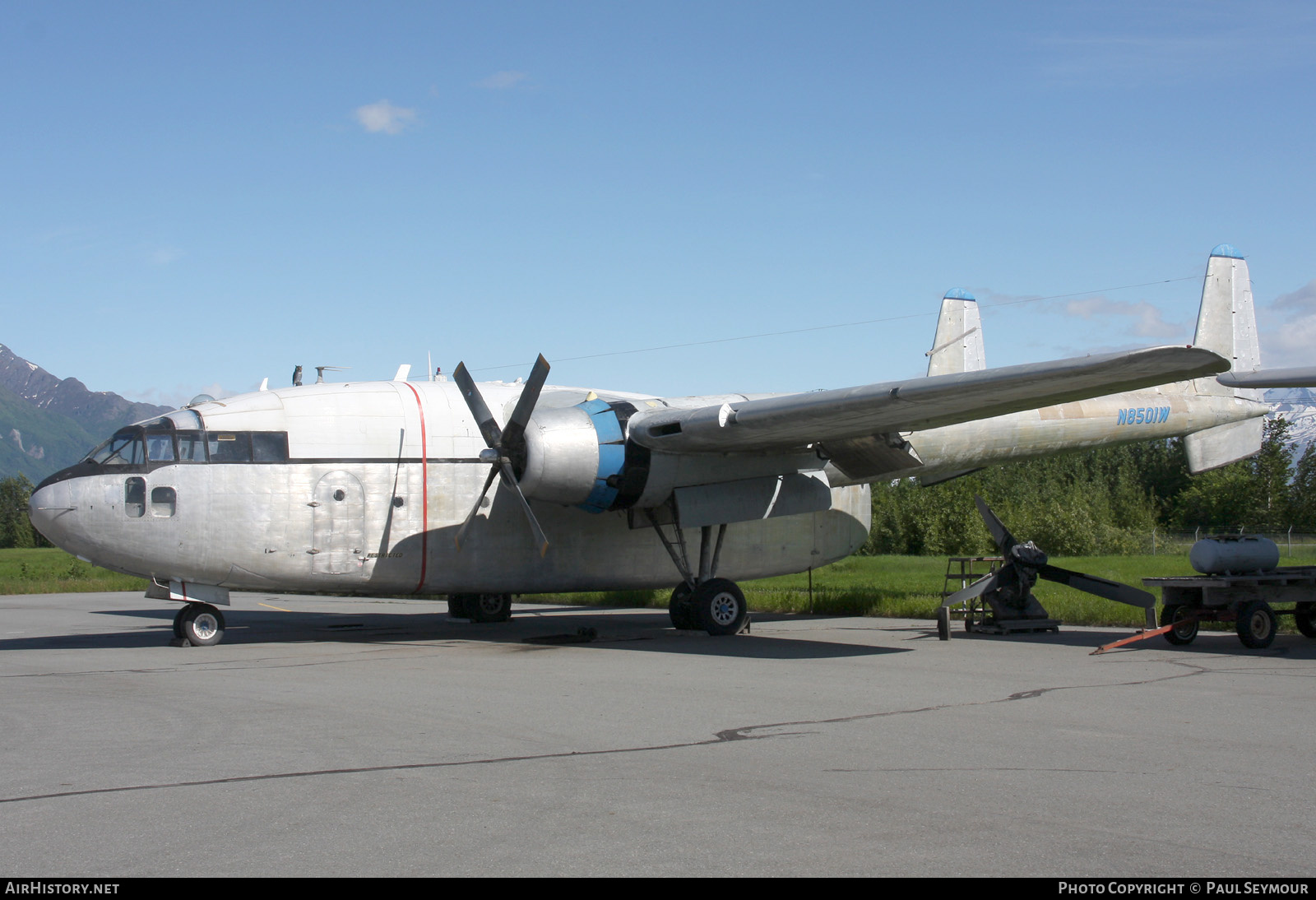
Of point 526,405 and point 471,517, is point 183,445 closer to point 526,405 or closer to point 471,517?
point 471,517

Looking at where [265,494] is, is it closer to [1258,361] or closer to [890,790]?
[890,790]

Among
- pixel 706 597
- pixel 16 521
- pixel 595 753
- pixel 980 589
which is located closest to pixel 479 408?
pixel 706 597

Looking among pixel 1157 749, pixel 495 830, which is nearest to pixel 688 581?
pixel 1157 749

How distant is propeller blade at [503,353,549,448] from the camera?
1602cm

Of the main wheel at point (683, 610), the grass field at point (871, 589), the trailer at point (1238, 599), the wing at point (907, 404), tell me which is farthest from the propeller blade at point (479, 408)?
the trailer at point (1238, 599)

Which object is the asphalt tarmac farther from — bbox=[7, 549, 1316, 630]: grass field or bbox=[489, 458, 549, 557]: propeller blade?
bbox=[7, 549, 1316, 630]: grass field

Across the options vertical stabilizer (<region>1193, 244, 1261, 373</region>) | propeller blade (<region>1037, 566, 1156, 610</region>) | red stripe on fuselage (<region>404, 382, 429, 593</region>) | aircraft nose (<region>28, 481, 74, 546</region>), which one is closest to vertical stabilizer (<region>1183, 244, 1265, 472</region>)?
vertical stabilizer (<region>1193, 244, 1261, 373</region>)

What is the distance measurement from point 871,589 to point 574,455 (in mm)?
14582

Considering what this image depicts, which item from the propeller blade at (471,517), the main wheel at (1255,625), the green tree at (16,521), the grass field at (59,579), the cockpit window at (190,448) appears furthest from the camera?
the green tree at (16,521)

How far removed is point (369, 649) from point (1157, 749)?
1127 centimetres

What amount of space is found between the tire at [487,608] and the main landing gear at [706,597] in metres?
4.22

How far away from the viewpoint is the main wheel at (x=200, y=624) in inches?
656

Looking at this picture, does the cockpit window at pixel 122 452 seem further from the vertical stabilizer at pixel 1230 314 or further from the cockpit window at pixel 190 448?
the vertical stabilizer at pixel 1230 314

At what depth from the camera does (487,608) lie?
21156 mm
